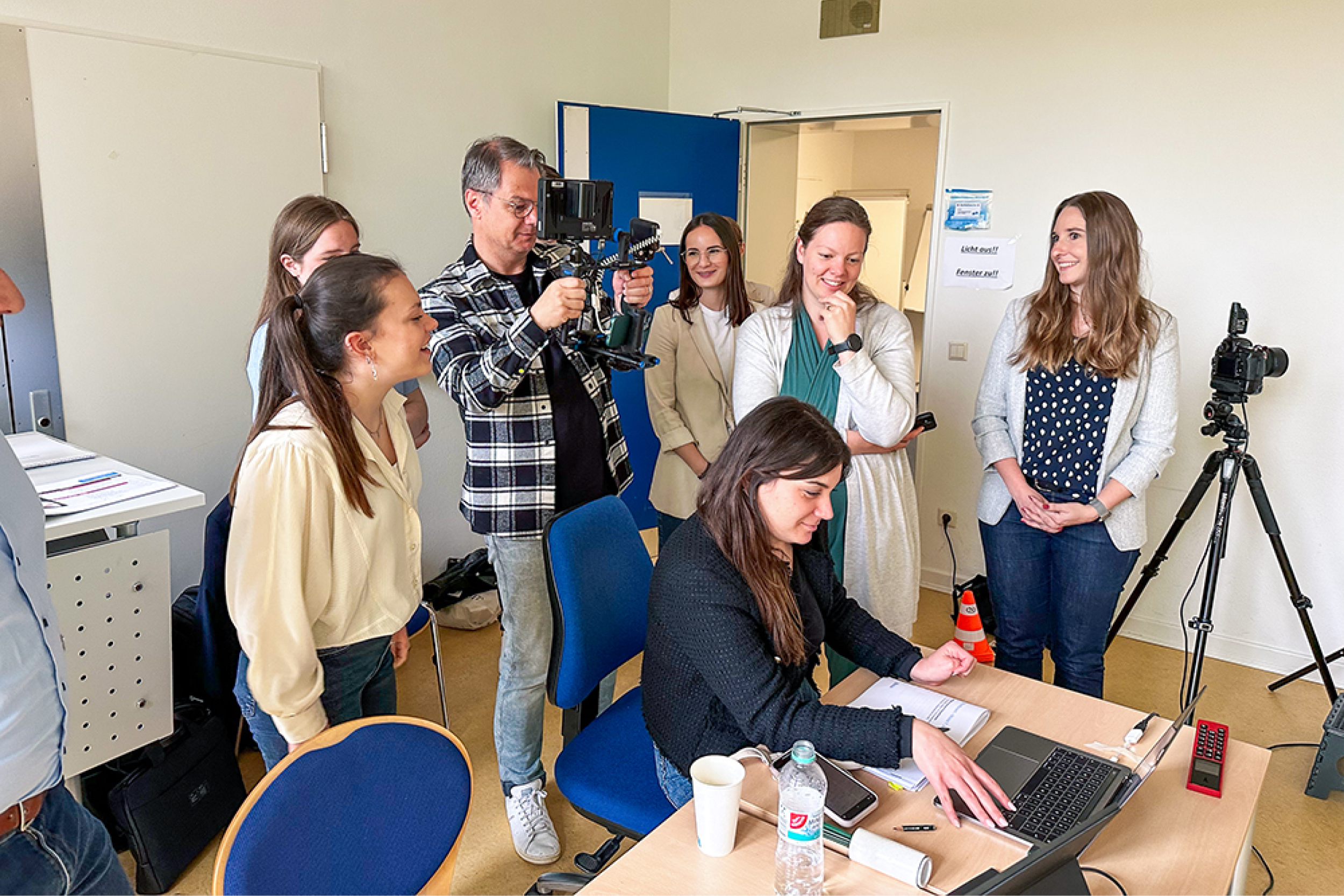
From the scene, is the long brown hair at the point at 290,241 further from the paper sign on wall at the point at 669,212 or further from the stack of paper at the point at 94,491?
the paper sign on wall at the point at 669,212

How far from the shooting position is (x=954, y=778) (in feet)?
4.48

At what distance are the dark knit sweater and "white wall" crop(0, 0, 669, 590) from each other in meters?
2.04

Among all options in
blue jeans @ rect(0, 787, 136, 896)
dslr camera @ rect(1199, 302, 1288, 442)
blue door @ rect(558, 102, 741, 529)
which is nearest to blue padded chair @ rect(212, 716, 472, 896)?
blue jeans @ rect(0, 787, 136, 896)

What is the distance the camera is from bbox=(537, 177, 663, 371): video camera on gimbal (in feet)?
6.69

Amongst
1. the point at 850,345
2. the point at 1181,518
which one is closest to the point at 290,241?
the point at 850,345

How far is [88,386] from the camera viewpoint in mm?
2762

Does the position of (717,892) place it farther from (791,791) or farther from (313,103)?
(313,103)

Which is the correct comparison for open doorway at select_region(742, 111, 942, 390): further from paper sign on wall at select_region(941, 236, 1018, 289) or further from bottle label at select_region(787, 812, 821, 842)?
bottle label at select_region(787, 812, 821, 842)

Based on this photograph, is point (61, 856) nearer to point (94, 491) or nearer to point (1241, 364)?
point (94, 491)

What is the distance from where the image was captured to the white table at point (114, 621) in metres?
1.87

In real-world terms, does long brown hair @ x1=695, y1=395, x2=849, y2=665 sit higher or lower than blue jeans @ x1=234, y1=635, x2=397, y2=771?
higher

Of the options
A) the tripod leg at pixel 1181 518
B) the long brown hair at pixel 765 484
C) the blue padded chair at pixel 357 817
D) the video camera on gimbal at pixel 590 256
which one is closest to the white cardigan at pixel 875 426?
the video camera on gimbal at pixel 590 256

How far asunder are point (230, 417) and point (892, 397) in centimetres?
216

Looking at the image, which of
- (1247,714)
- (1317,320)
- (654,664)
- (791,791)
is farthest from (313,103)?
(1247,714)
